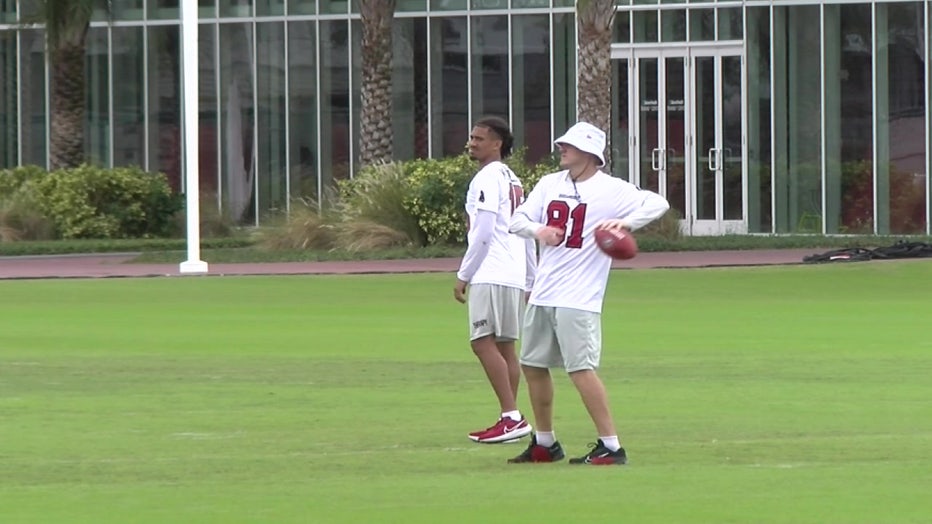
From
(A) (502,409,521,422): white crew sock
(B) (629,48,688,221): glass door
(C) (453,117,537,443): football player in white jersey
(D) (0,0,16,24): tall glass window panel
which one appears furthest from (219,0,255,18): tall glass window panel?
(A) (502,409,521,422): white crew sock

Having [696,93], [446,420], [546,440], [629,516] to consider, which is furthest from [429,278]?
[629,516]

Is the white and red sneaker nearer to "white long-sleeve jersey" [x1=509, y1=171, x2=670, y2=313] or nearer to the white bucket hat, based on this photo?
"white long-sleeve jersey" [x1=509, y1=171, x2=670, y2=313]

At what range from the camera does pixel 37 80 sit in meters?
43.1

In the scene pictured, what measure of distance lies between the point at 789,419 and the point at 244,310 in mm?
10989

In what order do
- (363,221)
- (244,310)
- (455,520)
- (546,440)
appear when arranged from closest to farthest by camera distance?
(455,520), (546,440), (244,310), (363,221)

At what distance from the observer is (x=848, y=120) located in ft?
121

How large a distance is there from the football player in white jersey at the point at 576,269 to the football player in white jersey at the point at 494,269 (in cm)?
114

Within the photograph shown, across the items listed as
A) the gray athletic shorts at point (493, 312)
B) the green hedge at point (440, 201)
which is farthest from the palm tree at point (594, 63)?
the gray athletic shorts at point (493, 312)

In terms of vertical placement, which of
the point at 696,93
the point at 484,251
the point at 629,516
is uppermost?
the point at 696,93

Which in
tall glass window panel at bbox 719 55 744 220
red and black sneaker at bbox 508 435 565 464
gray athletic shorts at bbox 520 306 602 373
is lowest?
red and black sneaker at bbox 508 435 565 464

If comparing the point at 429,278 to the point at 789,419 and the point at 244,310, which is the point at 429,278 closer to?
the point at 244,310

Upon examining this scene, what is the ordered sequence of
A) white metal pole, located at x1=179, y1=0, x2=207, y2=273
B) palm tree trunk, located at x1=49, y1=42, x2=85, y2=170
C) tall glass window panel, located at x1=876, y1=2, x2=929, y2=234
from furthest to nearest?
1. palm tree trunk, located at x1=49, y1=42, x2=85, y2=170
2. tall glass window panel, located at x1=876, y1=2, x2=929, y2=234
3. white metal pole, located at x1=179, y1=0, x2=207, y2=273

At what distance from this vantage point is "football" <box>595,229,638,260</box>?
10.3m

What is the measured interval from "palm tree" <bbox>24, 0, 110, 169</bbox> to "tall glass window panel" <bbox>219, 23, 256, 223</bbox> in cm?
323
